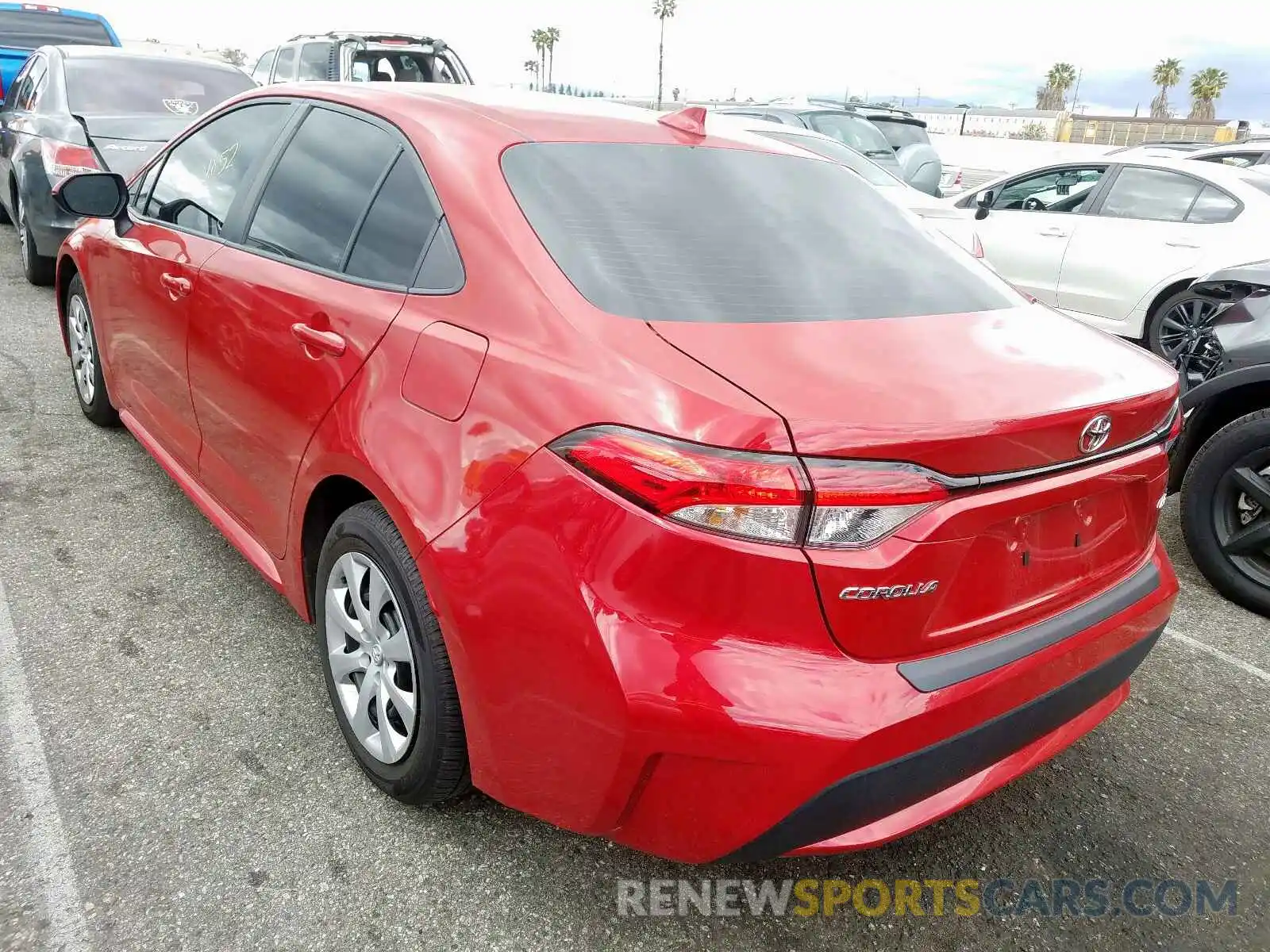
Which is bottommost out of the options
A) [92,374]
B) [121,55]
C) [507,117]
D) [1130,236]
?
[92,374]

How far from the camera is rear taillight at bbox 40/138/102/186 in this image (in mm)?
6648

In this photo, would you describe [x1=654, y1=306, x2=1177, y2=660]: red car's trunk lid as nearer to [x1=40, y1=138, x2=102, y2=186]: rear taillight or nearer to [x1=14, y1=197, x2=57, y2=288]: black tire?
[x1=40, y1=138, x2=102, y2=186]: rear taillight

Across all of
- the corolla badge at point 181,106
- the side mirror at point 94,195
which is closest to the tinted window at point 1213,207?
the side mirror at point 94,195

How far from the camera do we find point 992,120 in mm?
82688

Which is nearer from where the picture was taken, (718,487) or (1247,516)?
(718,487)

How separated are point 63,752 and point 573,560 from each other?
165 centimetres

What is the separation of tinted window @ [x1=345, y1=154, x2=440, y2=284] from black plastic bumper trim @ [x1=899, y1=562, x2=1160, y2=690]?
1.39m

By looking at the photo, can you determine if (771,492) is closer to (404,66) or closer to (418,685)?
(418,685)

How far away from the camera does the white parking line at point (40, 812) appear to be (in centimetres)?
194

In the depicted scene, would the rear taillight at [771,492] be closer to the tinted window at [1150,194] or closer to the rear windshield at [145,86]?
the tinted window at [1150,194]

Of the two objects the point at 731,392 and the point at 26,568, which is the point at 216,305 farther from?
the point at 731,392

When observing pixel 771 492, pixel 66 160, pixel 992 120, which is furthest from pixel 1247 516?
pixel 992 120

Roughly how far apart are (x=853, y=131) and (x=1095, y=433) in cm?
1007

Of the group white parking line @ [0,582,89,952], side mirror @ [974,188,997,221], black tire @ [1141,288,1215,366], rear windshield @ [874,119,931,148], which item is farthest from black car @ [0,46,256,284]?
rear windshield @ [874,119,931,148]
